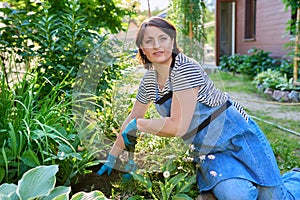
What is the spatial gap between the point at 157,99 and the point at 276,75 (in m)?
4.80

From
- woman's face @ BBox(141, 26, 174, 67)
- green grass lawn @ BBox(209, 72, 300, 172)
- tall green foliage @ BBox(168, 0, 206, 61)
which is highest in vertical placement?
tall green foliage @ BBox(168, 0, 206, 61)

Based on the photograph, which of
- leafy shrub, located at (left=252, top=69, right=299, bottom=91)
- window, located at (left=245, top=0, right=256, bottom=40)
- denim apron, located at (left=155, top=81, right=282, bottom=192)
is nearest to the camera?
denim apron, located at (left=155, top=81, right=282, bottom=192)

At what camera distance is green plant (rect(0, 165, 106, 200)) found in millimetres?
976

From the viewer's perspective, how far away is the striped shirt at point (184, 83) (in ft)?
A: 4.34

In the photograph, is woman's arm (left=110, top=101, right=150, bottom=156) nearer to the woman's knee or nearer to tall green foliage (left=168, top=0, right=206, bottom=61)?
the woman's knee

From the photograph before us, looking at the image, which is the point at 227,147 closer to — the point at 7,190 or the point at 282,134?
the point at 7,190

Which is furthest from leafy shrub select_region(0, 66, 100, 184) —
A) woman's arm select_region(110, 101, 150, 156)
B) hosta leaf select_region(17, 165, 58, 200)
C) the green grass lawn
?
the green grass lawn

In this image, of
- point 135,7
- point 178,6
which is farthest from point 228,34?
point 135,7

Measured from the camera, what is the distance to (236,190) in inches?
53.7

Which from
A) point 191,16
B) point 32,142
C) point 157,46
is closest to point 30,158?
point 32,142

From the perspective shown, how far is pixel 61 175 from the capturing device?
1.49 meters

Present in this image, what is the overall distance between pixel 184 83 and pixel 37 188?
0.67 meters

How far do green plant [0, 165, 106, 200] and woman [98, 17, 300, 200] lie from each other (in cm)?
41

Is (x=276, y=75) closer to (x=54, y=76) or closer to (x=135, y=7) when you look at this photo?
(x=135, y=7)
